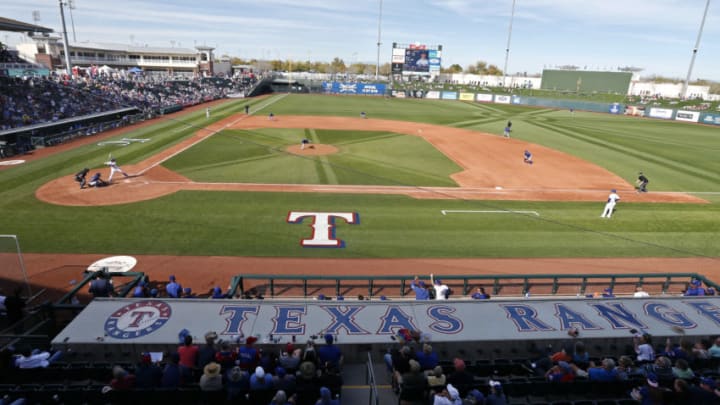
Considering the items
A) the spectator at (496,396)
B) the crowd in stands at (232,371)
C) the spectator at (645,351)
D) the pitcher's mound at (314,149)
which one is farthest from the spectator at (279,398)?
the pitcher's mound at (314,149)

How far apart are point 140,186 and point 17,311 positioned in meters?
15.0

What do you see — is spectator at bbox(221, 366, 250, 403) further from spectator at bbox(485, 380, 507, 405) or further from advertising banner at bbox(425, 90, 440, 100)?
advertising banner at bbox(425, 90, 440, 100)

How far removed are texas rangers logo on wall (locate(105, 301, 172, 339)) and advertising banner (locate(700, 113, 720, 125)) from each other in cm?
8641

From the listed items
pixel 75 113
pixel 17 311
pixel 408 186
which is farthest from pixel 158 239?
pixel 75 113

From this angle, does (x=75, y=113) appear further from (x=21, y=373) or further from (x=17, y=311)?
(x=21, y=373)

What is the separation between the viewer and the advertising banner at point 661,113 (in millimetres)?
71312

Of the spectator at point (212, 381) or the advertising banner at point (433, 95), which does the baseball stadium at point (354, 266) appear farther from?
the advertising banner at point (433, 95)

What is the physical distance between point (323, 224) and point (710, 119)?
78247mm

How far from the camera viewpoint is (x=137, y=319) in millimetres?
8594

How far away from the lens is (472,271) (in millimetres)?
15469

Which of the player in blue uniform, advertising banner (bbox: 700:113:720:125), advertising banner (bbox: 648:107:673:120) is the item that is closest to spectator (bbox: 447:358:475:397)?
the player in blue uniform

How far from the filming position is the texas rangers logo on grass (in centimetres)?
1734

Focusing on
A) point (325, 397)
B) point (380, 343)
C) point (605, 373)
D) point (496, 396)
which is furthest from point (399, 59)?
point (325, 397)

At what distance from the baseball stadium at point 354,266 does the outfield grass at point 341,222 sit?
6.0 inches
